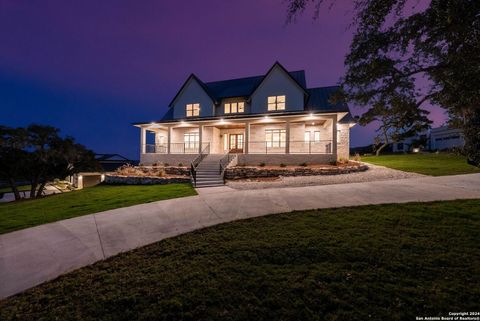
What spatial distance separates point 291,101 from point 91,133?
736 feet

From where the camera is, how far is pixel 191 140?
2370cm

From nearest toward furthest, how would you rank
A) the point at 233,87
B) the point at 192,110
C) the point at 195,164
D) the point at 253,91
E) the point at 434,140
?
the point at 195,164, the point at 253,91, the point at 192,110, the point at 233,87, the point at 434,140

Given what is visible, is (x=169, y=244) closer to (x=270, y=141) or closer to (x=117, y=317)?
(x=117, y=317)

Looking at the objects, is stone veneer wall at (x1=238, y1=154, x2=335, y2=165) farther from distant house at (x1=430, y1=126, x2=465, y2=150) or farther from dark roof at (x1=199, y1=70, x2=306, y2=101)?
distant house at (x1=430, y1=126, x2=465, y2=150)

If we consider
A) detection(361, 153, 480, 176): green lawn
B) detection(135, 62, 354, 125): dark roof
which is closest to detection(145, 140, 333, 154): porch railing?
detection(135, 62, 354, 125): dark roof

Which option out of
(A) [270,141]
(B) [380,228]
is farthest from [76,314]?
(A) [270,141]

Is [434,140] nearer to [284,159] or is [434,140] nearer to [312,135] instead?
[312,135]

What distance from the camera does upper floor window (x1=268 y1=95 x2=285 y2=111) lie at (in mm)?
20756

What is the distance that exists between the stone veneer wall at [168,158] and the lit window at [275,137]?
7525mm

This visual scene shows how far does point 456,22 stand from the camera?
13.8 ft

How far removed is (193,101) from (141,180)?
11754 mm

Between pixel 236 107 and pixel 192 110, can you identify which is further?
pixel 192 110

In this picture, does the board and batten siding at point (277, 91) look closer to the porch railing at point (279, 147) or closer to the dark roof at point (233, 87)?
the dark roof at point (233, 87)

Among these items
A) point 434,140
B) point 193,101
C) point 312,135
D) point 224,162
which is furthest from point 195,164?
point 434,140
